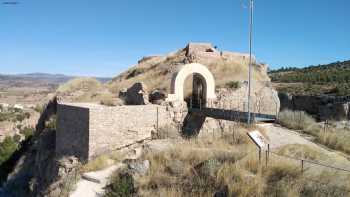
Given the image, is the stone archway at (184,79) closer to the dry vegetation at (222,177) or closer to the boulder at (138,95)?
the boulder at (138,95)

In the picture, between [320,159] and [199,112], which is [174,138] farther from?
[320,159]

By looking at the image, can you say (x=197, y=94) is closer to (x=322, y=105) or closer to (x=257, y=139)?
(x=257, y=139)

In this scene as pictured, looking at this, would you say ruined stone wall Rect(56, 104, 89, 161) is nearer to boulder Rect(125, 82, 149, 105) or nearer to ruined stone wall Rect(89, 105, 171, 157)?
ruined stone wall Rect(89, 105, 171, 157)

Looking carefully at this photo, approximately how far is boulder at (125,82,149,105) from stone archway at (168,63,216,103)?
109cm

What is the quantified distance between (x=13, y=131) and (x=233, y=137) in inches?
1813

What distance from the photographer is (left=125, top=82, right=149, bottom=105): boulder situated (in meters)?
14.8

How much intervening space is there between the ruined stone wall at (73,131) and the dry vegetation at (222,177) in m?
2.78

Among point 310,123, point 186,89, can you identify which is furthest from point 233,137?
point 186,89

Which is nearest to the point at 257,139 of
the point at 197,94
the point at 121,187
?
the point at 121,187

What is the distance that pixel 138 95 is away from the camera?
15.2 metres

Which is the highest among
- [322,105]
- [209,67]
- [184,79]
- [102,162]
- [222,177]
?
[209,67]

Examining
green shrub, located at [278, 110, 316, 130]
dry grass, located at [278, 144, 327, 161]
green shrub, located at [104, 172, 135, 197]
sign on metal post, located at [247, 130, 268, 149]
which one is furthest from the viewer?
green shrub, located at [278, 110, 316, 130]

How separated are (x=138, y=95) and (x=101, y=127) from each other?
346 cm

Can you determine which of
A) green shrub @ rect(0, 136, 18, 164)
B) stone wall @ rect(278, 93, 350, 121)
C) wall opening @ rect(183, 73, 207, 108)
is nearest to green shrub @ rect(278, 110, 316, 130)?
wall opening @ rect(183, 73, 207, 108)
